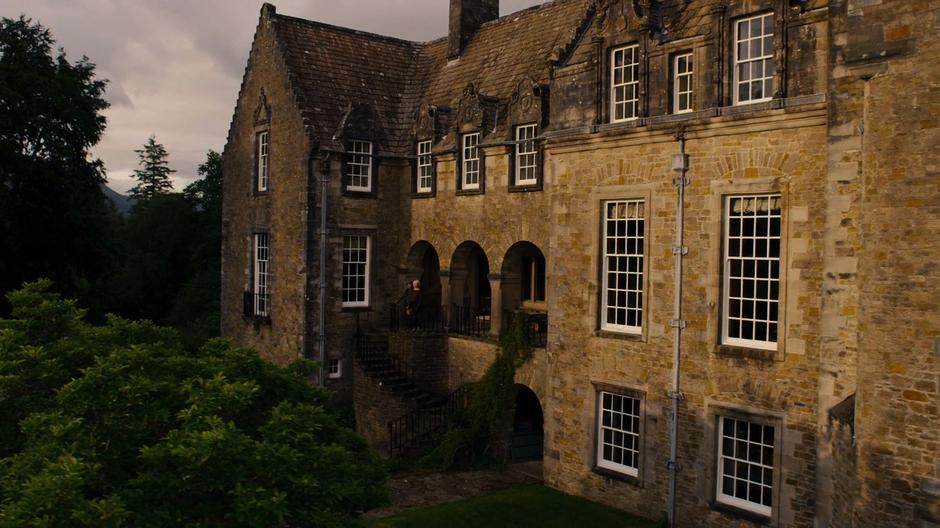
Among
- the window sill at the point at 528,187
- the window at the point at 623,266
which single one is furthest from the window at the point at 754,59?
the window sill at the point at 528,187

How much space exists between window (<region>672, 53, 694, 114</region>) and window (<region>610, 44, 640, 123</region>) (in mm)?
847

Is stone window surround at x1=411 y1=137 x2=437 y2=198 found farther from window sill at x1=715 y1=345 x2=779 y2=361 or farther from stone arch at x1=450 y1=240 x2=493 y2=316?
window sill at x1=715 y1=345 x2=779 y2=361

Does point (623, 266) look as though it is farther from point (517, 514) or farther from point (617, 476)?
point (517, 514)

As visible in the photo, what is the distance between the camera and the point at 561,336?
18.5 metres

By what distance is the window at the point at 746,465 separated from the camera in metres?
14.7

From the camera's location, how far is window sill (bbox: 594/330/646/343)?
16.8 meters

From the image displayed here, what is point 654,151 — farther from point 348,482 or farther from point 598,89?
point 348,482

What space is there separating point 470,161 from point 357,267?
17.4ft

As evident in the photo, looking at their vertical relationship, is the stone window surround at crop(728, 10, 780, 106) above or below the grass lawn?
above

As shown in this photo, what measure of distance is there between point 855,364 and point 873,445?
68.9 inches

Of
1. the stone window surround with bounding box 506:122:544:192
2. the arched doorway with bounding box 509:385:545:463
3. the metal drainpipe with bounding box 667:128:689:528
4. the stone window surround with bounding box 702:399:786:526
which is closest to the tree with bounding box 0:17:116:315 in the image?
the stone window surround with bounding box 506:122:544:192

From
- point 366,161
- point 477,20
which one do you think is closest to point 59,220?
point 366,161

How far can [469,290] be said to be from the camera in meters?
26.9

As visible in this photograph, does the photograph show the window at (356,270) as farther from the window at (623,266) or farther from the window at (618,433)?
the window at (618,433)
